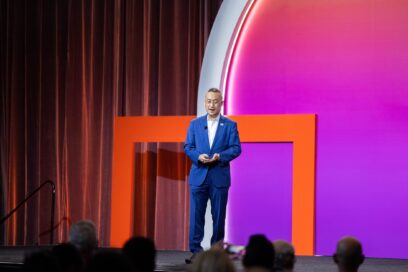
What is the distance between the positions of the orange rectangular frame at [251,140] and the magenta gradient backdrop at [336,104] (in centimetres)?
26

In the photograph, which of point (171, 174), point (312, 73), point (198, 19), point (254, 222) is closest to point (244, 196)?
point (254, 222)

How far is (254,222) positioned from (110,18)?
9.02 ft

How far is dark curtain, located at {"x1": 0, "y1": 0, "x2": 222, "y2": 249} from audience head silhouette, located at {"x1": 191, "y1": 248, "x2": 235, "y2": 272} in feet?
16.8

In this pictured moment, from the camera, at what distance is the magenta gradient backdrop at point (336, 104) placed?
742cm

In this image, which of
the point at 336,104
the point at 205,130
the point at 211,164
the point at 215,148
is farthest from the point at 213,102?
the point at 336,104

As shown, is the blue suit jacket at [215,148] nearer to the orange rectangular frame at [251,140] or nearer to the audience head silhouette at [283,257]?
the orange rectangular frame at [251,140]

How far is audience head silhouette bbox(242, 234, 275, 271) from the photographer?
3.52 m

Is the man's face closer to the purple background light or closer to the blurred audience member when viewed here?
the purple background light

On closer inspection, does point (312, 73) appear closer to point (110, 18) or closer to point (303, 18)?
point (303, 18)

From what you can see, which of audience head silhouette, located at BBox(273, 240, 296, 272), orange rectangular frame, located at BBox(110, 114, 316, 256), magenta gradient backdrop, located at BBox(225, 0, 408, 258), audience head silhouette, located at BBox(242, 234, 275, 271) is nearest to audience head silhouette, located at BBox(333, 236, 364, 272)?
audience head silhouette, located at BBox(273, 240, 296, 272)

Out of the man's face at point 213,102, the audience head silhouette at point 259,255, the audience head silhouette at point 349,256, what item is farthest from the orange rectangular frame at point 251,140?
the audience head silhouette at point 259,255

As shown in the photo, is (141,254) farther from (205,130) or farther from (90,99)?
(90,99)

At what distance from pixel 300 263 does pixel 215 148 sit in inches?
47.7

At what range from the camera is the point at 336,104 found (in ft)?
25.0
